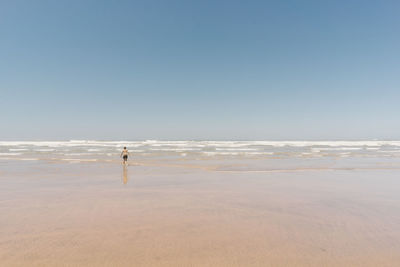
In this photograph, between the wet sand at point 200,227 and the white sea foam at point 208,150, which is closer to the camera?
the wet sand at point 200,227

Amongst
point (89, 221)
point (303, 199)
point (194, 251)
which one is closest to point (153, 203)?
point (89, 221)

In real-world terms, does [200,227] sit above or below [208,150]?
below

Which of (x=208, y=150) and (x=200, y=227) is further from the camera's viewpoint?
(x=208, y=150)

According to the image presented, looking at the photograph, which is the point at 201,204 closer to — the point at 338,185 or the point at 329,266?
the point at 329,266

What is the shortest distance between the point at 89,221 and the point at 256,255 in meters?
4.42

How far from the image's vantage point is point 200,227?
6508 millimetres

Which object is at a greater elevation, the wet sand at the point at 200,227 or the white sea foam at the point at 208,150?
the white sea foam at the point at 208,150

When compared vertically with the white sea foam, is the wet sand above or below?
below

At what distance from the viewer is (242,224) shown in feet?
22.0

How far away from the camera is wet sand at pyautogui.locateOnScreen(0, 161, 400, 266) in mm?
4879

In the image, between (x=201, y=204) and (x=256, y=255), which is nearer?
(x=256, y=255)

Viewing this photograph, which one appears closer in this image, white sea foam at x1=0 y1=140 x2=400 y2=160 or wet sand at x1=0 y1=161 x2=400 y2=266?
wet sand at x1=0 y1=161 x2=400 y2=266

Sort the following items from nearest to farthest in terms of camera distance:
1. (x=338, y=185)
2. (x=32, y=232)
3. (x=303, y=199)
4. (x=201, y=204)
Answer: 1. (x=32, y=232)
2. (x=201, y=204)
3. (x=303, y=199)
4. (x=338, y=185)

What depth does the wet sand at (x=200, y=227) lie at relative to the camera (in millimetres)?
4879
